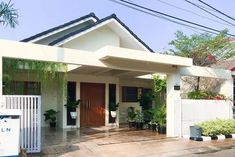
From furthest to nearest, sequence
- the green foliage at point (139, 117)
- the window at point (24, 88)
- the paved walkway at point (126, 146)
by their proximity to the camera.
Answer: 1. the green foliage at point (139, 117)
2. the window at point (24, 88)
3. the paved walkway at point (126, 146)

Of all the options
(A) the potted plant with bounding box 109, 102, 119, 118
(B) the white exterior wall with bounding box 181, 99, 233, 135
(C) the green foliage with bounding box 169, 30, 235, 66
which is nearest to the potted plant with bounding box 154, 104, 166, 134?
(B) the white exterior wall with bounding box 181, 99, 233, 135

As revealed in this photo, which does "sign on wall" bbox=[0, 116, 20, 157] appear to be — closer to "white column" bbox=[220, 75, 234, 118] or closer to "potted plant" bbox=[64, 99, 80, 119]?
"potted plant" bbox=[64, 99, 80, 119]

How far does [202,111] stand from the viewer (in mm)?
14906

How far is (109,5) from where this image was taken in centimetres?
1127

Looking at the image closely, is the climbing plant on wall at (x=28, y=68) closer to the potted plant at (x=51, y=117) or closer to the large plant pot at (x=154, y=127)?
the potted plant at (x=51, y=117)

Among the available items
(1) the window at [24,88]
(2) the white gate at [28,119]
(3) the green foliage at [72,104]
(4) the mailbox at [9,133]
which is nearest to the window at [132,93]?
(3) the green foliage at [72,104]

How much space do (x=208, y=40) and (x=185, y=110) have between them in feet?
16.3

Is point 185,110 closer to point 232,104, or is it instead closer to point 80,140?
point 232,104

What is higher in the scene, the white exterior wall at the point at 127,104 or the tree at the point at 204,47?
the tree at the point at 204,47

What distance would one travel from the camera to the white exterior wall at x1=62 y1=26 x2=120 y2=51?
16953 millimetres

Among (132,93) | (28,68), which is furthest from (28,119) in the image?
(132,93)

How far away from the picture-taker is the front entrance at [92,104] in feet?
58.7

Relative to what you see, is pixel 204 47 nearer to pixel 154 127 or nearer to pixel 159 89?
pixel 159 89

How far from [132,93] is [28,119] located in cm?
1183
